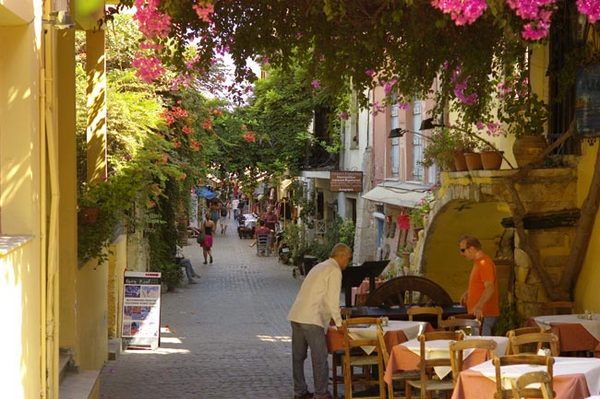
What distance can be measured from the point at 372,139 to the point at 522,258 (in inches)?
657

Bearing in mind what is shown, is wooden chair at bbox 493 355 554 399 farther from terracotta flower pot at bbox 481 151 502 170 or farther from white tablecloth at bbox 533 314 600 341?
terracotta flower pot at bbox 481 151 502 170

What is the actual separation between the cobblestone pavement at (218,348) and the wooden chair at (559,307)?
300 cm

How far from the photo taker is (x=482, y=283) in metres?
12.1

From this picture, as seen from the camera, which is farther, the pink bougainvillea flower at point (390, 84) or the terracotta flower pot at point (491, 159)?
the pink bougainvillea flower at point (390, 84)

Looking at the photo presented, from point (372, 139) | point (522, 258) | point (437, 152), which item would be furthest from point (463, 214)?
point (372, 139)

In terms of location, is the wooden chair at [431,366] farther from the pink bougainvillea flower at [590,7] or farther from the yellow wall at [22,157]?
the yellow wall at [22,157]

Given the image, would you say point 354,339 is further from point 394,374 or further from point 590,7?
point 590,7

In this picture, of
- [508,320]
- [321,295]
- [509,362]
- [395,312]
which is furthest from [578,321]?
[509,362]

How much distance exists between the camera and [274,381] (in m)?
13.2

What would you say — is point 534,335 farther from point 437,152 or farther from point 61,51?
point 437,152

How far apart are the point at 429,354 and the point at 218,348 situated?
800 centimetres

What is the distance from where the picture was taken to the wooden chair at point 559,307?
40.1 ft

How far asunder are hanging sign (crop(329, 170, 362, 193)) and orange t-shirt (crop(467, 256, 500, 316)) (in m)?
18.0

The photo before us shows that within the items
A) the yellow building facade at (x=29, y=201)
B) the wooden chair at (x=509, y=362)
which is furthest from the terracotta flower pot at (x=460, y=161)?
the wooden chair at (x=509, y=362)
